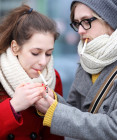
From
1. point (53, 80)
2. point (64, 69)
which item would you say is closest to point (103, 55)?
point (53, 80)

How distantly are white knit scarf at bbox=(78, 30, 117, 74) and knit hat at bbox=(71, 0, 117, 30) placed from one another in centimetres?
13

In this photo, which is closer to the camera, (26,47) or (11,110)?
A: (11,110)

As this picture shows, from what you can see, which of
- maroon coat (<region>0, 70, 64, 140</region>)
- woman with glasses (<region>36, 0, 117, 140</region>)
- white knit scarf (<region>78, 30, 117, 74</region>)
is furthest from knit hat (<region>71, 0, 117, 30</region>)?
maroon coat (<region>0, 70, 64, 140</region>)

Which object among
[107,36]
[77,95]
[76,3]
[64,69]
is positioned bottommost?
[64,69]

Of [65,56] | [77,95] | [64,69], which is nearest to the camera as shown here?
[77,95]

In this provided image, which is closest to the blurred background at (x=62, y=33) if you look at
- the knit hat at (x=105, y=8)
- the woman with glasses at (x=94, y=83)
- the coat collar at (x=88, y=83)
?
the coat collar at (x=88, y=83)

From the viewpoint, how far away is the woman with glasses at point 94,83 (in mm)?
1715

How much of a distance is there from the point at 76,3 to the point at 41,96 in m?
0.84

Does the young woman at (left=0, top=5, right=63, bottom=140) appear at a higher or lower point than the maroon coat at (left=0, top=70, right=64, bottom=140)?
higher

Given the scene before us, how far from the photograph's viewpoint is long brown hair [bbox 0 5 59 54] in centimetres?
196

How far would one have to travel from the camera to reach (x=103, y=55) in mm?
1964

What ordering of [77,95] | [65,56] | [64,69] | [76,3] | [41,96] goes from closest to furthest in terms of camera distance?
[41,96], [76,3], [77,95], [64,69], [65,56]

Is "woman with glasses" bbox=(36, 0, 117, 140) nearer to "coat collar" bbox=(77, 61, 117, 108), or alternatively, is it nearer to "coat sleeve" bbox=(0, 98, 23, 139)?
"coat collar" bbox=(77, 61, 117, 108)

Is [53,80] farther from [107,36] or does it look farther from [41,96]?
[107,36]
